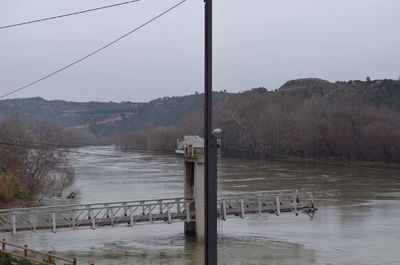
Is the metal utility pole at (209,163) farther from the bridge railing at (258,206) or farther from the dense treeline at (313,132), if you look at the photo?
the dense treeline at (313,132)

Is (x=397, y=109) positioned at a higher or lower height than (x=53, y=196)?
higher

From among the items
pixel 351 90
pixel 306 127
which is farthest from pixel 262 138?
pixel 351 90

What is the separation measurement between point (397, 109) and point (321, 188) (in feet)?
228

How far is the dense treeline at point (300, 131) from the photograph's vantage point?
79438 mm

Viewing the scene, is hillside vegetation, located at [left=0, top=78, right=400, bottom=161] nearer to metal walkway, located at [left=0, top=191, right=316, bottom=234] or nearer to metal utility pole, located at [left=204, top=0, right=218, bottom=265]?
metal walkway, located at [left=0, top=191, right=316, bottom=234]

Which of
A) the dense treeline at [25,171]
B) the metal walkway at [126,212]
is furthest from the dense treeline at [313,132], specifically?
the metal walkway at [126,212]

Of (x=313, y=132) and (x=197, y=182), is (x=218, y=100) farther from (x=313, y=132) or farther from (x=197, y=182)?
(x=197, y=182)

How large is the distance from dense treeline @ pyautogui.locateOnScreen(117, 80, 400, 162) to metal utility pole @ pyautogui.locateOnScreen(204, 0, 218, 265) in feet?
186

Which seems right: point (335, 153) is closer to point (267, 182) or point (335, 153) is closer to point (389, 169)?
point (389, 169)

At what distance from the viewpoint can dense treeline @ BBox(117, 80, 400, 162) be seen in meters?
79.4

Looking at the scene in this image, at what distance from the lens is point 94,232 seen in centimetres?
3200

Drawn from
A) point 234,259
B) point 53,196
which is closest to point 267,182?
point 53,196

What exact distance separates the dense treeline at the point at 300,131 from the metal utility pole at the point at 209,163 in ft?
186

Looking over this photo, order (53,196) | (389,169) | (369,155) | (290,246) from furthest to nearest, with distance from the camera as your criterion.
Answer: (369,155), (389,169), (53,196), (290,246)
